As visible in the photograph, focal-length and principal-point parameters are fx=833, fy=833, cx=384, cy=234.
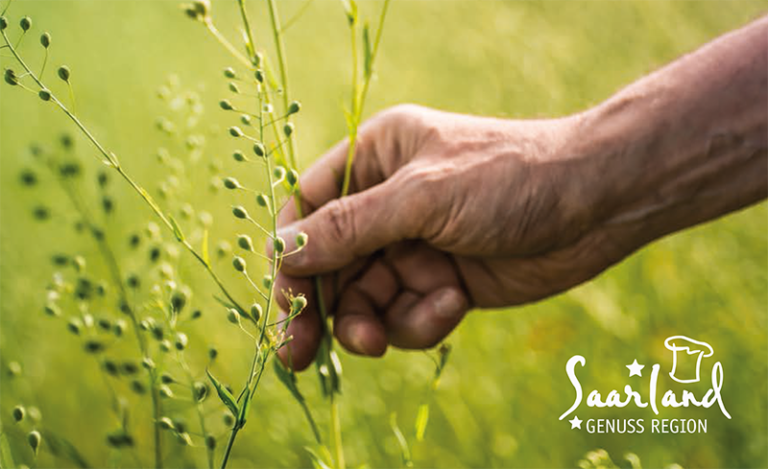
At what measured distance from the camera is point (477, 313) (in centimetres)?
202

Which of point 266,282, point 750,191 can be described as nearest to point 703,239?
point 750,191

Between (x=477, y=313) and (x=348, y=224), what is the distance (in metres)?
0.77

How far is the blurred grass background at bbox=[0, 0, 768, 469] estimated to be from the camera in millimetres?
1631

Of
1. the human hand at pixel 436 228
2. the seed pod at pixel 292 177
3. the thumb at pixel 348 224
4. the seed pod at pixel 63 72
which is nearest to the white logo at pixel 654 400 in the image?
the human hand at pixel 436 228

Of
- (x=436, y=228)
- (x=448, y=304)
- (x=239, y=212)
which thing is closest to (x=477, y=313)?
(x=448, y=304)

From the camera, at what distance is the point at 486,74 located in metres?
2.78

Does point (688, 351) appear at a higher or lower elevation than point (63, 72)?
lower

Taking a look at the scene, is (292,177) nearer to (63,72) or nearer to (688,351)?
(63,72)

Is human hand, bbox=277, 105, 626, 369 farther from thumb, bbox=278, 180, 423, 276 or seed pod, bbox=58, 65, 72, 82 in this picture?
seed pod, bbox=58, 65, 72, 82

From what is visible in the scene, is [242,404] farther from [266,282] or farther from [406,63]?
[406,63]

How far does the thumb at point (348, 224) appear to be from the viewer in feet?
4.38

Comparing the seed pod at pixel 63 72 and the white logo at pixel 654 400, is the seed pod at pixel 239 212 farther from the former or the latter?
the white logo at pixel 654 400

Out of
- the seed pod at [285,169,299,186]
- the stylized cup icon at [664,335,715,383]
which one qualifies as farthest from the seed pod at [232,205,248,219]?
the stylized cup icon at [664,335,715,383]

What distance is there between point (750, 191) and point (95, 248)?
1.77 m
